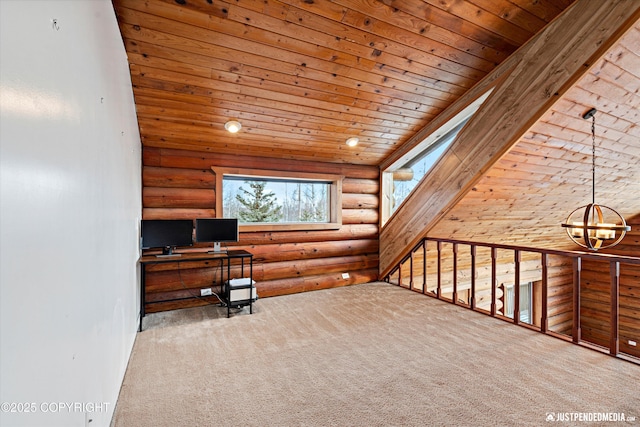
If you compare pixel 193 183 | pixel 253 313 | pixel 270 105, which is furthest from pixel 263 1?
pixel 253 313

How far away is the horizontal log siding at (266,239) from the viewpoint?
3797 mm

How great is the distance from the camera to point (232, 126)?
353 cm

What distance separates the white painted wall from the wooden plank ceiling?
31.8 inches

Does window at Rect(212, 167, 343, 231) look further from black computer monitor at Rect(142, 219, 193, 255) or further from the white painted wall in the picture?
→ the white painted wall

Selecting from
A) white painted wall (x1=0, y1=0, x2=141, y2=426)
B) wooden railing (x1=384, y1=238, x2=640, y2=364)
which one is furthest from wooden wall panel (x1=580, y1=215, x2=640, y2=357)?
white painted wall (x1=0, y1=0, x2=141, y2=426)

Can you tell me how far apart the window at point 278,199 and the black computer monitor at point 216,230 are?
0.86 feet

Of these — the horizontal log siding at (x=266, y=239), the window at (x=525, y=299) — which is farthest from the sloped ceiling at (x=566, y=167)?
the window at (x=525, y=299)

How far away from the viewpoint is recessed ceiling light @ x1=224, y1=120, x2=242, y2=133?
3507 mm

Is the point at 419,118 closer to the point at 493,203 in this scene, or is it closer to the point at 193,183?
the point at 493,203

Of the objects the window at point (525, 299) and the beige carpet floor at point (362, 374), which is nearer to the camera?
the beige carpet floor at point (362, 374)

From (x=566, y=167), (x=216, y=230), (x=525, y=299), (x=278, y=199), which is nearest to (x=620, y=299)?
(x=525, y=299)

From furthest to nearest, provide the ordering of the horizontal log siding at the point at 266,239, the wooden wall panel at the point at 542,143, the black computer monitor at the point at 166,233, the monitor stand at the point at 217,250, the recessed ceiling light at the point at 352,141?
1. the recessed ceiling light at the point at 352,141
2. the monitor stand at the point at 217,250
3. the horizontal log siding at the point at 266,239
4. the black computer monitor at the point at 166,233
5. the wooden wall panel at the point at 542,143

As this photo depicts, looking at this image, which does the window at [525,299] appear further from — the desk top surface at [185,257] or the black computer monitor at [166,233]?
the black computer monitor at [166,233]

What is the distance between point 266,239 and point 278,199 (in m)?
0.67
